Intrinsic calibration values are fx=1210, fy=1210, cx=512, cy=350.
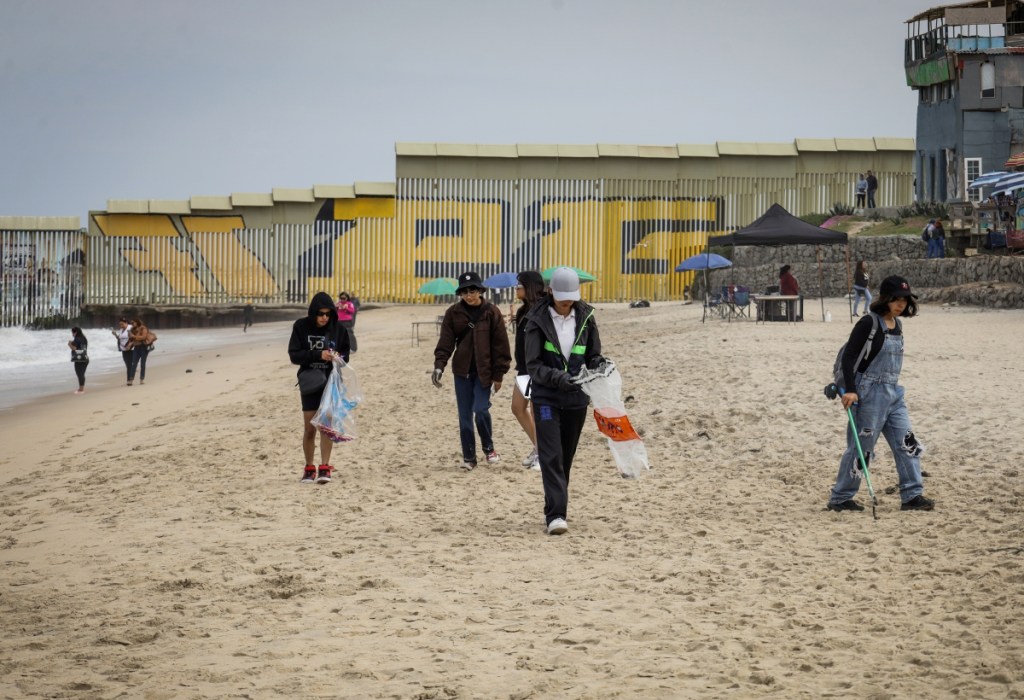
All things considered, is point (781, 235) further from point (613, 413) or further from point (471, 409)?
point (613, 413)

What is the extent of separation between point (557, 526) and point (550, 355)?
1055 millimetres

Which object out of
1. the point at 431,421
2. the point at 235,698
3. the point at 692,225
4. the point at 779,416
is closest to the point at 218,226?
the point at 692,225

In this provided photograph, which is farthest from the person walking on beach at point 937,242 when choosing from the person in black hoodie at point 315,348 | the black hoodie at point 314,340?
the black hoodie at point 314,340

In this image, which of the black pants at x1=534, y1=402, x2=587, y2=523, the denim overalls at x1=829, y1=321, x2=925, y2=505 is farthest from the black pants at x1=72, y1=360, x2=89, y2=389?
the denim overalls at x1=829, y1=321, x2=925, y2=505

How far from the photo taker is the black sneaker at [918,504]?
7715 mm

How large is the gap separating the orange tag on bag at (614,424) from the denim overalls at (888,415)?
1.45 meters

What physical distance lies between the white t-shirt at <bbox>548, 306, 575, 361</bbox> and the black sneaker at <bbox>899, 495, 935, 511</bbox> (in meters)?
2.43

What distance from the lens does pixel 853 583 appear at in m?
6.14

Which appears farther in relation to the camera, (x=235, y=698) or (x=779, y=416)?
(x=779, y=416)

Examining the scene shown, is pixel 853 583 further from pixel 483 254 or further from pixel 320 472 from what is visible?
pixel 483 254

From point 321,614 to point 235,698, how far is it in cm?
115

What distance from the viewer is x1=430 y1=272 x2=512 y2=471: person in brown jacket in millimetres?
9609

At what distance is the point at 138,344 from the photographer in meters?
19.9

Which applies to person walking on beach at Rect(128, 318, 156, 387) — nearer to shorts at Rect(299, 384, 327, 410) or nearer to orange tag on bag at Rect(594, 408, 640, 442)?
shorts at Rect(299, 384, 327, 410)
